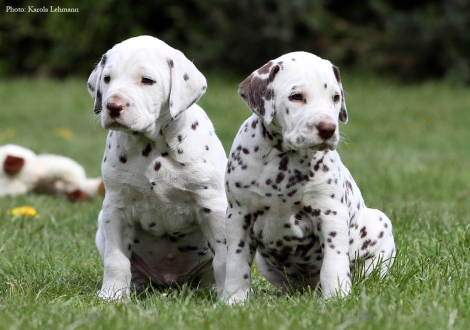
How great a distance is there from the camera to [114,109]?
4457 millimetres

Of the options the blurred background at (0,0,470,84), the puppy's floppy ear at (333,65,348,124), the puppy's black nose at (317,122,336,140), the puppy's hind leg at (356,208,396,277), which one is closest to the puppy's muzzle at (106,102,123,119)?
the puppy's black nose at (317,122,336,140)

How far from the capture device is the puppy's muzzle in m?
4.45

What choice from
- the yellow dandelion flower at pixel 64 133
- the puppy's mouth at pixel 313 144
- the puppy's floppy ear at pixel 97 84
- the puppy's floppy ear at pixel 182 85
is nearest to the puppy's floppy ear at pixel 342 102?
the puppy's mouth at pixel 313 144

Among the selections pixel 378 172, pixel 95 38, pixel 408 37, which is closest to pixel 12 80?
pixel 95 38

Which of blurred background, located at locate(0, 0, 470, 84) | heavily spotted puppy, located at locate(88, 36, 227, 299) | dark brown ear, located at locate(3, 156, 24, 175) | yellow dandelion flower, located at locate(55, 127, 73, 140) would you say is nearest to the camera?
heavily spotted puppy, located at locate(88, 36, 227, 299)

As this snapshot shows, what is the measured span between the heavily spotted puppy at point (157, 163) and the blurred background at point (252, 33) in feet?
41.1

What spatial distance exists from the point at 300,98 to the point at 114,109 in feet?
3.52

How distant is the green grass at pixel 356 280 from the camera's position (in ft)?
12.1

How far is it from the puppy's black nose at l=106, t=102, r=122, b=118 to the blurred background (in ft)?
42.5

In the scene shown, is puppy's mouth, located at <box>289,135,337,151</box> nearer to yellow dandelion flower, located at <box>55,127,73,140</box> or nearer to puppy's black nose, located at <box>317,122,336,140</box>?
puppy's black nose, located at <box>317,122,336,140</box>

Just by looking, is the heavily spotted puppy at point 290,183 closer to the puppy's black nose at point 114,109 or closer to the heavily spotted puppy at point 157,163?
the heavily spotted puppy at point 157,163

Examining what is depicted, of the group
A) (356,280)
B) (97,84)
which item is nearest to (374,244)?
(356,280)

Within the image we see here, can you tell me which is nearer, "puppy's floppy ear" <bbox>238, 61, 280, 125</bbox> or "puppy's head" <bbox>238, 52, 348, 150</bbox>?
"puppy's head" <bbox>238, 52, 348, 150</bbox>

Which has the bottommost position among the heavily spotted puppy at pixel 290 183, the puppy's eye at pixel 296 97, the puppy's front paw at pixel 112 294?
the puppy's front paw at pixel 112 294
